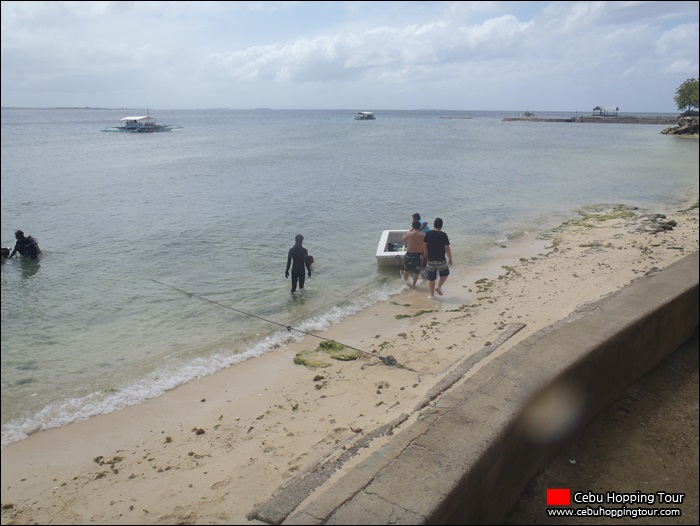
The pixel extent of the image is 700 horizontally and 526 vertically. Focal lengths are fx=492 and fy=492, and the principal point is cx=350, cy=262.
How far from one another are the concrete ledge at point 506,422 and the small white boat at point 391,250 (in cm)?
758

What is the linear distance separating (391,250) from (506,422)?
33.0ft

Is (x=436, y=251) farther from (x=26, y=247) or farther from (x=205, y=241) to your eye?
(x=26, y=247)

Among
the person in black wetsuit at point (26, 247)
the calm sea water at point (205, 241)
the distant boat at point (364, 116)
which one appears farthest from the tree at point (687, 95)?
the person in black wetsuit at point (26, 247)

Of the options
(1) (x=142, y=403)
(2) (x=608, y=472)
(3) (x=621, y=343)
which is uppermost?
(3) (x=621, y=343)

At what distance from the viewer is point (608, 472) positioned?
11.4 feet

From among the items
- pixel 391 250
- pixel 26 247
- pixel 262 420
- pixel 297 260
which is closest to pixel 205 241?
pixel 26 247

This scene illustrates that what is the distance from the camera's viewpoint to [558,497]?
326cm

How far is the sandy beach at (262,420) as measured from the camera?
4.82m

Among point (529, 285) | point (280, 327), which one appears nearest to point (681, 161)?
A: point (529, 285)

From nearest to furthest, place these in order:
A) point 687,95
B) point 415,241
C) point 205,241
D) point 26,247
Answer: point 415,241 → point 26,247 → point 205,241 → point 687,95

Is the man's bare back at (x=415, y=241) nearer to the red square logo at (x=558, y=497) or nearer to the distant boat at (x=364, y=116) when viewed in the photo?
the red square logo at (x=558, y=497)

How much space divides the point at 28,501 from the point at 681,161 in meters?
44.1

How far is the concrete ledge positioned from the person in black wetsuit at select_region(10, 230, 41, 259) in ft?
47.9

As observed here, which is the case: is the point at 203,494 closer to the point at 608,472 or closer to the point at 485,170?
the point at 608,472
